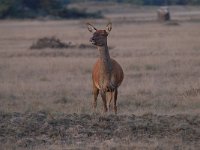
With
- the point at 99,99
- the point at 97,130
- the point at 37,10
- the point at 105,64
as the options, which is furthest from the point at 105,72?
the point at 37,10

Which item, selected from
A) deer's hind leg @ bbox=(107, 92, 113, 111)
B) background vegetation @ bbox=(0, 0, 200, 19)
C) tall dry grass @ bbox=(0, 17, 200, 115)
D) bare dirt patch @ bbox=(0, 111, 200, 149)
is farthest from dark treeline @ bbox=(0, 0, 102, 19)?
bare dirt patch @ bbox=(0, 111, 200, 149)

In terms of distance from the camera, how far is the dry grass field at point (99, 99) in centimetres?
1126

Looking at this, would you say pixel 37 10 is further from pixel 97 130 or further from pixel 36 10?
pixel 97 130

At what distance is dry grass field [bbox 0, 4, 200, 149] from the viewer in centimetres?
1126

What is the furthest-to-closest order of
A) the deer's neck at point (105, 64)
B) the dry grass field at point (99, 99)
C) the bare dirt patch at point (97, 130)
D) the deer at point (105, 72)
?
the deer's neck at point (105, 64) < the deer at point (105, 72) < the dry grass field at point (99, 99) < the bare dirt patch at point (97, 130)

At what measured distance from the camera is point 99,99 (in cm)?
1709

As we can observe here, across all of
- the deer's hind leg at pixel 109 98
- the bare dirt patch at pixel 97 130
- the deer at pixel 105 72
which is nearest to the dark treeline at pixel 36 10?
the deer's hind leg at pixel 109 98

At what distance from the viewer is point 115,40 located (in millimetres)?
40062

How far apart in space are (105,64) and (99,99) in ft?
9.72

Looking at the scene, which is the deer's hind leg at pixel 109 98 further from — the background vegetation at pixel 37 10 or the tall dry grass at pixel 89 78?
the background vegetation at pixel 37 10

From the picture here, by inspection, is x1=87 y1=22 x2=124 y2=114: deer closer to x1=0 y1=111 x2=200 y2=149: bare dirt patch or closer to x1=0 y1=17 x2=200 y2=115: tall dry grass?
x1=0 y1=17 x2=200 y2=115: tall dry grass

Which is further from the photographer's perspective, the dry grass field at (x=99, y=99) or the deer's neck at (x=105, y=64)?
the deer's neck at (x=105, y=64)

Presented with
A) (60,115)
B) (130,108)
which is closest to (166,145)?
(60,115)

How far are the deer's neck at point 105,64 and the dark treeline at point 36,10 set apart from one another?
57743 millimetres
